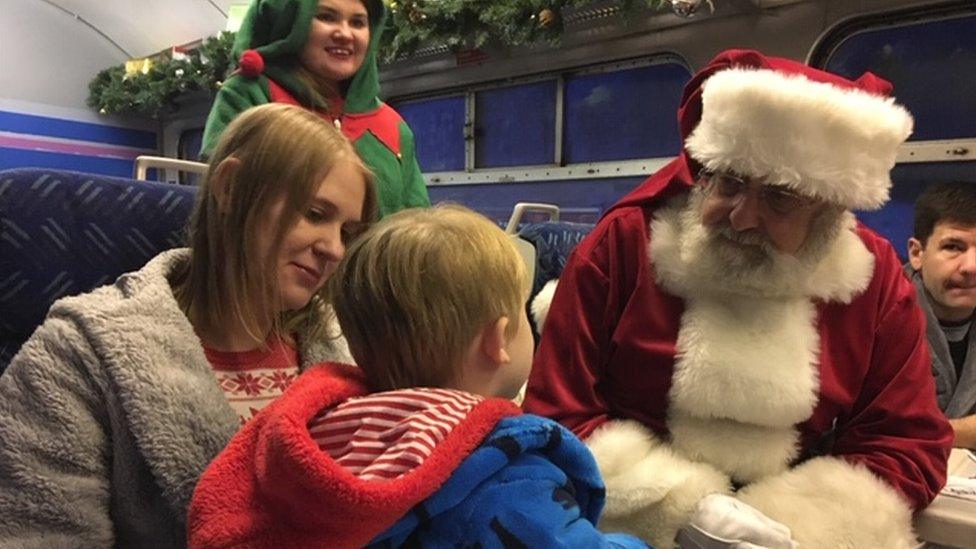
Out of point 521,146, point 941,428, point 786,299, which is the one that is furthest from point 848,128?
point 521,146

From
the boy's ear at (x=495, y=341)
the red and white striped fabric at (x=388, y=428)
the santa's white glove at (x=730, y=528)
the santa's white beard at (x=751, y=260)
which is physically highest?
the santa's white beard at (x=751, y=260)

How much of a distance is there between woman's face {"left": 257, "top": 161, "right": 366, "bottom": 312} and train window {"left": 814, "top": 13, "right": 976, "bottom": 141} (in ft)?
8.18

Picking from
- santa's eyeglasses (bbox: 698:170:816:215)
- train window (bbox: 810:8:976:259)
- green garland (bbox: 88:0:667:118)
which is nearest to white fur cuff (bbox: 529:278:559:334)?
santa's eyeglasses (bbox: 698:170:816:215)

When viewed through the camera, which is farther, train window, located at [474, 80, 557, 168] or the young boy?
train window, located at [474, 80, 557, 168]

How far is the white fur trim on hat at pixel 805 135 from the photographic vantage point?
1.36 m

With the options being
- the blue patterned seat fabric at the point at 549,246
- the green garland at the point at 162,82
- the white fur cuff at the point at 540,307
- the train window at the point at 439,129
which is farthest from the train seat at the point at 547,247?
the green garland at the point at 162,82

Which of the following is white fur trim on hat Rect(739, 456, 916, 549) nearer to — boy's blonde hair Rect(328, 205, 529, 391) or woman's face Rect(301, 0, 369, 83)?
boy's blonde hair Rect(328, 205, 529, 391)

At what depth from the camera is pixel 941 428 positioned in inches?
56.7

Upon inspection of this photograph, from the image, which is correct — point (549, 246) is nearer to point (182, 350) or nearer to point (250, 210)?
point (250, 210)

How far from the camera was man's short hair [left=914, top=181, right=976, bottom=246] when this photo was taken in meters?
2.18

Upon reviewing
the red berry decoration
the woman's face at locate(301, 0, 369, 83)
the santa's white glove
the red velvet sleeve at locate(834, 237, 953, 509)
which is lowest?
the santa's white glove

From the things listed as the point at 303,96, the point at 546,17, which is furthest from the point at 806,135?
the point at 546,17

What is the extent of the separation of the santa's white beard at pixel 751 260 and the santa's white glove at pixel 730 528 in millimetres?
385

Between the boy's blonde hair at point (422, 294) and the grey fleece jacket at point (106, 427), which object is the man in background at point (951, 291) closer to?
the boy's blonde hair at point (422, 294)
